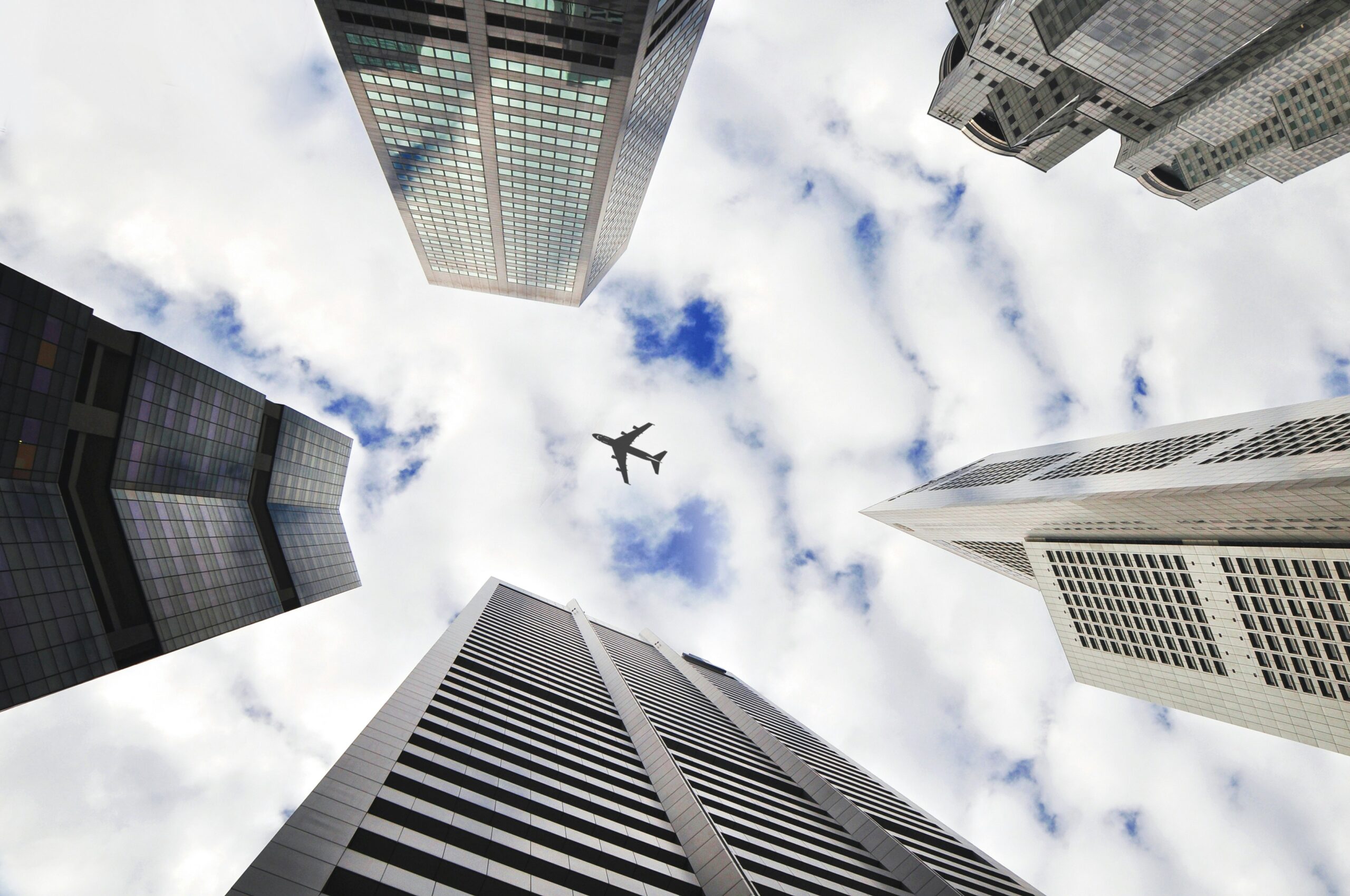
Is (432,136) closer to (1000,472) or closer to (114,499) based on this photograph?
(114,499)

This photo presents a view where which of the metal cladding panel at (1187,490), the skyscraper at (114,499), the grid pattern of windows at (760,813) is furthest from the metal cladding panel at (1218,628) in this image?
the skyscraper at (114,499)

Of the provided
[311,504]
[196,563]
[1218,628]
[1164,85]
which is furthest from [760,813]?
[1164,85]

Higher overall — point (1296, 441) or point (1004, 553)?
point (1296, 441)

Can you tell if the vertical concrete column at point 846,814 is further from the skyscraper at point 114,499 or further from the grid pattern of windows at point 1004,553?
the grid pattern of windows at point 1004,553

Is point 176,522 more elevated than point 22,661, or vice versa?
point 176,522

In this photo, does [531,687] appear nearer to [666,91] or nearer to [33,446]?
[33,446]

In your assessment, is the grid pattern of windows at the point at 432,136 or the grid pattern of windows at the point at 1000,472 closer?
the grid pattern of windows at the point at 432,136

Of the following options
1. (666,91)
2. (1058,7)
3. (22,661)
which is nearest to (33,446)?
(22,661)
